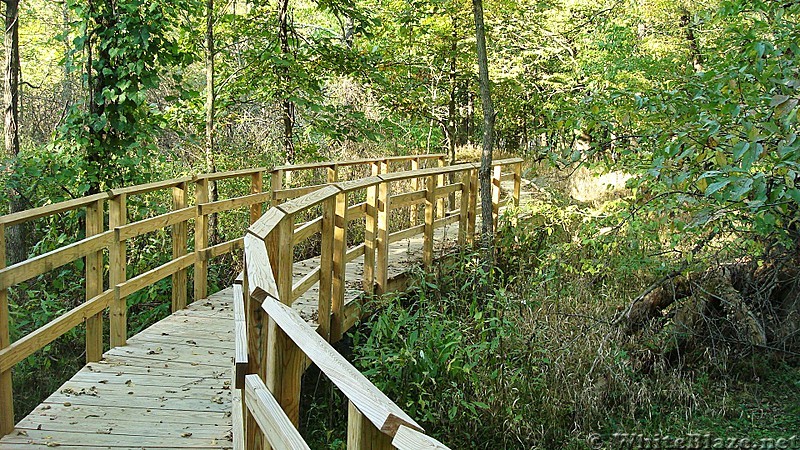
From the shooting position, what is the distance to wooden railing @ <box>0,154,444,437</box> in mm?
4027

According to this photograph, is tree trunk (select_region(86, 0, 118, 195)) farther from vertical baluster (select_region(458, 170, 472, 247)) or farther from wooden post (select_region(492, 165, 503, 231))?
wooden post (select_region(492, 165, 503, 231))

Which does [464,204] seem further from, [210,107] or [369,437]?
[369,437]

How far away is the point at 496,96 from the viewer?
20.1 m

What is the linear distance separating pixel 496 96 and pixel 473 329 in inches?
558

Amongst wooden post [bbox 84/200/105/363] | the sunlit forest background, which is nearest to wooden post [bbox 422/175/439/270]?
the sunlit forest background

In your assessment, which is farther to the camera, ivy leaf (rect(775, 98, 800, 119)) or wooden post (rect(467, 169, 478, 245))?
wooden post (rect(467, 169, 478, 245))

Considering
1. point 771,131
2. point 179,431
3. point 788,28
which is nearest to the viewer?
point 771,131

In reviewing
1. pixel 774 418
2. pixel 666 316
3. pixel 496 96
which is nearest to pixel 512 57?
pixel 496 96

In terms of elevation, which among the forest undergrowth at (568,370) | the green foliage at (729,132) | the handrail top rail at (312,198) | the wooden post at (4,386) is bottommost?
the forest undergrowth at (568,370)

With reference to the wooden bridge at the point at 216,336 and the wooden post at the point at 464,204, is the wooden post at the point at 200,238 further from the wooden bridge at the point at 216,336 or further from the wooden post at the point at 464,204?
the wooden post at the point at 464,204

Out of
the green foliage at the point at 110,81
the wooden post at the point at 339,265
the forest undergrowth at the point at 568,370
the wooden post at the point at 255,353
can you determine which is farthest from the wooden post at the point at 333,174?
the wooden post at the point at 255,353

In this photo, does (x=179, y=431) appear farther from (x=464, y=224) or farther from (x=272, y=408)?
(x=464, y=224)

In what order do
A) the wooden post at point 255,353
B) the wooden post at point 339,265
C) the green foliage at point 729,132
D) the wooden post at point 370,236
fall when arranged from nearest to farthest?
the wooden post at point 255,353, the green foliage at point 729,132, the wooden post at point 339,265, the wooden post at point 370,236

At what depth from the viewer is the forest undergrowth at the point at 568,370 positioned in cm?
557
